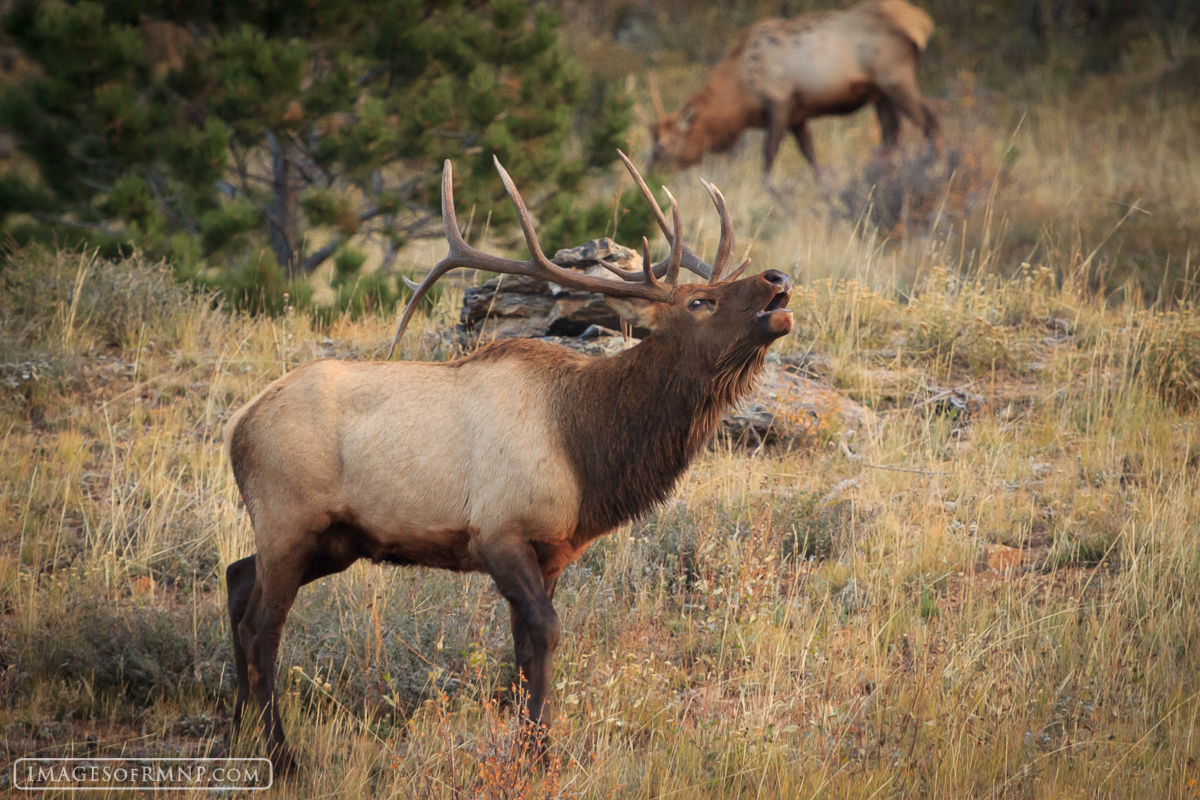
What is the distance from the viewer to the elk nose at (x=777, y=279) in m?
3.65

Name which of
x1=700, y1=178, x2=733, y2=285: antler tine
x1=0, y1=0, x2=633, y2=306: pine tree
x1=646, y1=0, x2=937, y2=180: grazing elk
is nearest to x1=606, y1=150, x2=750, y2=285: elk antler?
x1=700, y1=178, x2=733, y2=285: antler tine

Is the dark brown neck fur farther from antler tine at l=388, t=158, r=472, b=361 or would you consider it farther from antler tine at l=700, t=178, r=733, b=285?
antler tine at l=388, t=158, r=472, b=361

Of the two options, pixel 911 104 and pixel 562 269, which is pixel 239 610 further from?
pixel 911 104

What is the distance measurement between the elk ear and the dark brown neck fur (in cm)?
7

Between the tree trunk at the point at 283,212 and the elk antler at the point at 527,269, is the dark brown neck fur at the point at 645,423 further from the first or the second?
the tree trunk at the point at 283,212

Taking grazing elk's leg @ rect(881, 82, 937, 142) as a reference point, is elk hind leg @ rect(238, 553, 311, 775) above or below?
below

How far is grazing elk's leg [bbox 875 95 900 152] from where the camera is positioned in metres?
13.0

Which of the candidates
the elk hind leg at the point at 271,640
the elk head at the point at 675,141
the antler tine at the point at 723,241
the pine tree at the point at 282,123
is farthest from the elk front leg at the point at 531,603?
the elk head at the point at 675,141

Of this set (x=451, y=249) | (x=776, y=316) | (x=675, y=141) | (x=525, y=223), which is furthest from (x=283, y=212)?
(x=776, y=316)

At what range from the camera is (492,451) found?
3.71 meters

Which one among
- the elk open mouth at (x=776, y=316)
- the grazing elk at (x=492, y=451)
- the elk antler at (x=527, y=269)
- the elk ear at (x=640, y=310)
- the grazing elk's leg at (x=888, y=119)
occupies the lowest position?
the grazing elk at (x=492, y=451)

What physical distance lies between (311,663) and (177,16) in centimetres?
667

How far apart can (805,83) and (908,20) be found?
4.64 feet

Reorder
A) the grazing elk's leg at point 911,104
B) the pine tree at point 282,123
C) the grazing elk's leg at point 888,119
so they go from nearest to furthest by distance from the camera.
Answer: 1. the pine tree at point 282,123
2. the grazing elk's leg at point 911,104
3. the grazing elk's leg at point 888,119
